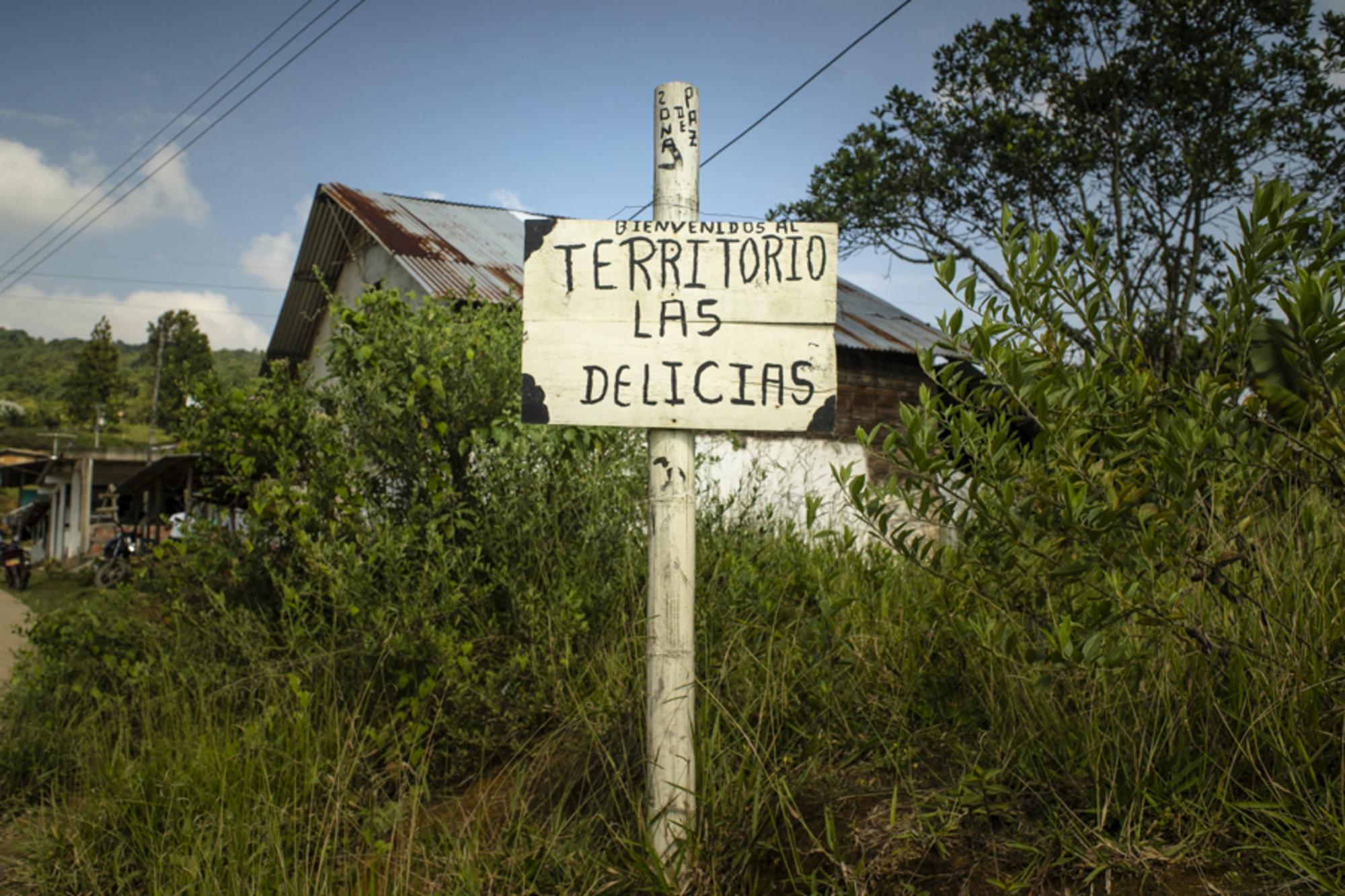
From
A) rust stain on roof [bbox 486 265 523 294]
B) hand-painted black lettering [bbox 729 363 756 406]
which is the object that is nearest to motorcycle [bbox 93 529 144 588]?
rust stain on roof [bbox 486 265 523 294]

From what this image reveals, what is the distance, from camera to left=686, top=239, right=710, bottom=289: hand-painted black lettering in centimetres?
260

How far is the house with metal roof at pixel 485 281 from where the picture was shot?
11938mm

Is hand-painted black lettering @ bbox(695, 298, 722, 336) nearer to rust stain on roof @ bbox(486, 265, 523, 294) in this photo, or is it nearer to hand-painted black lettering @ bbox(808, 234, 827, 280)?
hand-painted black lettering @ bbox(808, 234, 827, 280)

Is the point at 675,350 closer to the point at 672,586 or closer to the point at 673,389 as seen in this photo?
the point at 673,389

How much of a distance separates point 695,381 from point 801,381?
11.2 inches

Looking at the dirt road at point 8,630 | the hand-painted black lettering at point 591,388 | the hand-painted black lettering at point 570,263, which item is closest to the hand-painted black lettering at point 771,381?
the hand-painted black lettering at point 591,388

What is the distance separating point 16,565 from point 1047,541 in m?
22.7

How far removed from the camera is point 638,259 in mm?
2633

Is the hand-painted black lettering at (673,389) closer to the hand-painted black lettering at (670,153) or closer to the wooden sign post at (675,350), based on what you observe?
the wooden sign post at (675,350)

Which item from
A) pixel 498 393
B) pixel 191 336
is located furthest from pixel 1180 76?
pixel 191 336

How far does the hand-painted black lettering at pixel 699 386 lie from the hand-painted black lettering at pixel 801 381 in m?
0.20

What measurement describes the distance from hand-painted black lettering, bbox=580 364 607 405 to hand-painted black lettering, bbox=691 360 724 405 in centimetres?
24

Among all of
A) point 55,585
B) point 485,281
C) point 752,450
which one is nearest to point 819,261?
point 752,450

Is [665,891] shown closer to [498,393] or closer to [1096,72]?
[498,393]
